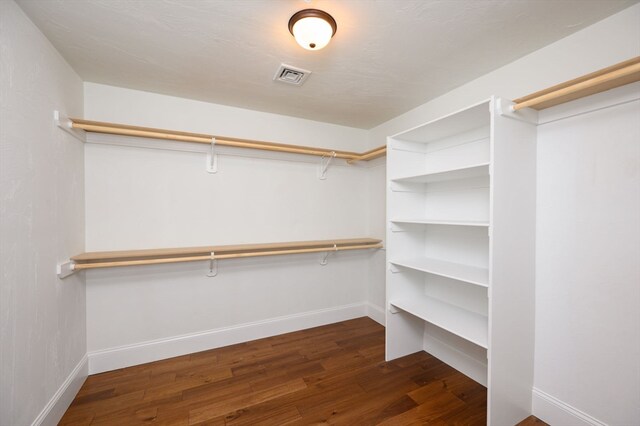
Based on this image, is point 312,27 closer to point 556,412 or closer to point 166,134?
point 166,134

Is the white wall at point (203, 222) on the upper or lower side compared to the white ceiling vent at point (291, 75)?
lower

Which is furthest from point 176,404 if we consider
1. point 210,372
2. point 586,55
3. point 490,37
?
point 586,55

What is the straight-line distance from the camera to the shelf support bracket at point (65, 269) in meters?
1.57

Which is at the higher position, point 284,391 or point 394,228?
point 394,228

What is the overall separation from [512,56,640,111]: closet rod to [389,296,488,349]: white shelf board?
4.47 feet

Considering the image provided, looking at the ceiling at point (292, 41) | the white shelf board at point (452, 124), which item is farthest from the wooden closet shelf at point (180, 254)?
the ceiling at point (292, 41)

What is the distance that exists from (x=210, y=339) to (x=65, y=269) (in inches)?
48.1

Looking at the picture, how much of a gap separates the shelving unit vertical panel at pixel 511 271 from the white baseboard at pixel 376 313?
1.37 metres

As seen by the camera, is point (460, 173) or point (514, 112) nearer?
point (514, 112)

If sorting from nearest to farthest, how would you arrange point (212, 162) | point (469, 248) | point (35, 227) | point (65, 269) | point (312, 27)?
point (312, 27) < point (35, 227) < point (65, 269) < point (469, 248) < point (212, 162)

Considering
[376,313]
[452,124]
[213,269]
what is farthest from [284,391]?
[452,124]

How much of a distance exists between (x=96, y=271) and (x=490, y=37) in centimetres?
311

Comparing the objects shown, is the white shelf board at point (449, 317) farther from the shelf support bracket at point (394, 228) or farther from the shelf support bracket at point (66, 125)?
the shelf support bracket at point (66, 125)

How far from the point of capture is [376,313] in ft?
9.54
